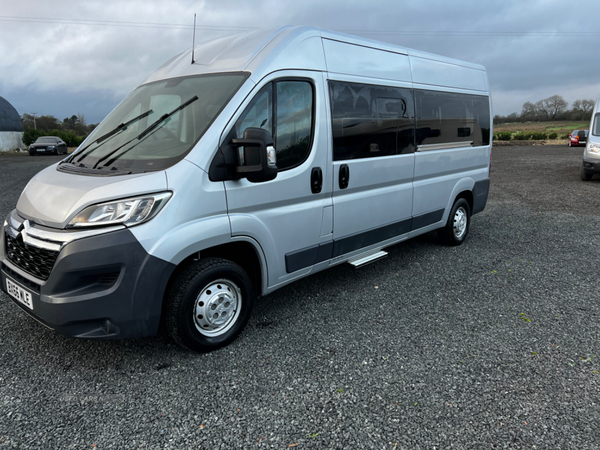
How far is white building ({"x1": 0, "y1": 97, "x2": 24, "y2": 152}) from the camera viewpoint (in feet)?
124

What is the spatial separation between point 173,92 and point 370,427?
301 centimetres

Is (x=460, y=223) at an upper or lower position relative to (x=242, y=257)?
lower

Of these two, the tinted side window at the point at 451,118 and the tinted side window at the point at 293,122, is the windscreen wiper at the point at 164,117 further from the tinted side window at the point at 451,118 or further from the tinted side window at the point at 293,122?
the tinted side window at the point at 451,118

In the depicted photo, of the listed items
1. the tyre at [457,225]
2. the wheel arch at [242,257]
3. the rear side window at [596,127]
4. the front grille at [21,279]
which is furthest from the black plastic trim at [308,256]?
the rear side window at [596,127]

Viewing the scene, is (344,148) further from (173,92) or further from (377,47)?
(173,92)

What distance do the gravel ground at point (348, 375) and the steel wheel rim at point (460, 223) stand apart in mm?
1272

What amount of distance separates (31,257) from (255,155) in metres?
1.72

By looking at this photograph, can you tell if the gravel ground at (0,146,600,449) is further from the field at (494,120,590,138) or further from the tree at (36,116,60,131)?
the tree at (36,116,60,131)

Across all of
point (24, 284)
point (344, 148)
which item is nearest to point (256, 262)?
point (344, 148)

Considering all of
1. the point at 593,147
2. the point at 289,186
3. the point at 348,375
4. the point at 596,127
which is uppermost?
the point at 596,127

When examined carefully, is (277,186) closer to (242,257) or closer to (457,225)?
(242,257)

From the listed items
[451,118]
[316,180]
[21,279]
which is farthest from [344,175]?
[21,279]

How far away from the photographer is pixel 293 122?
3.68 metres

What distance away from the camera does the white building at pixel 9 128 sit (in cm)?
3784
